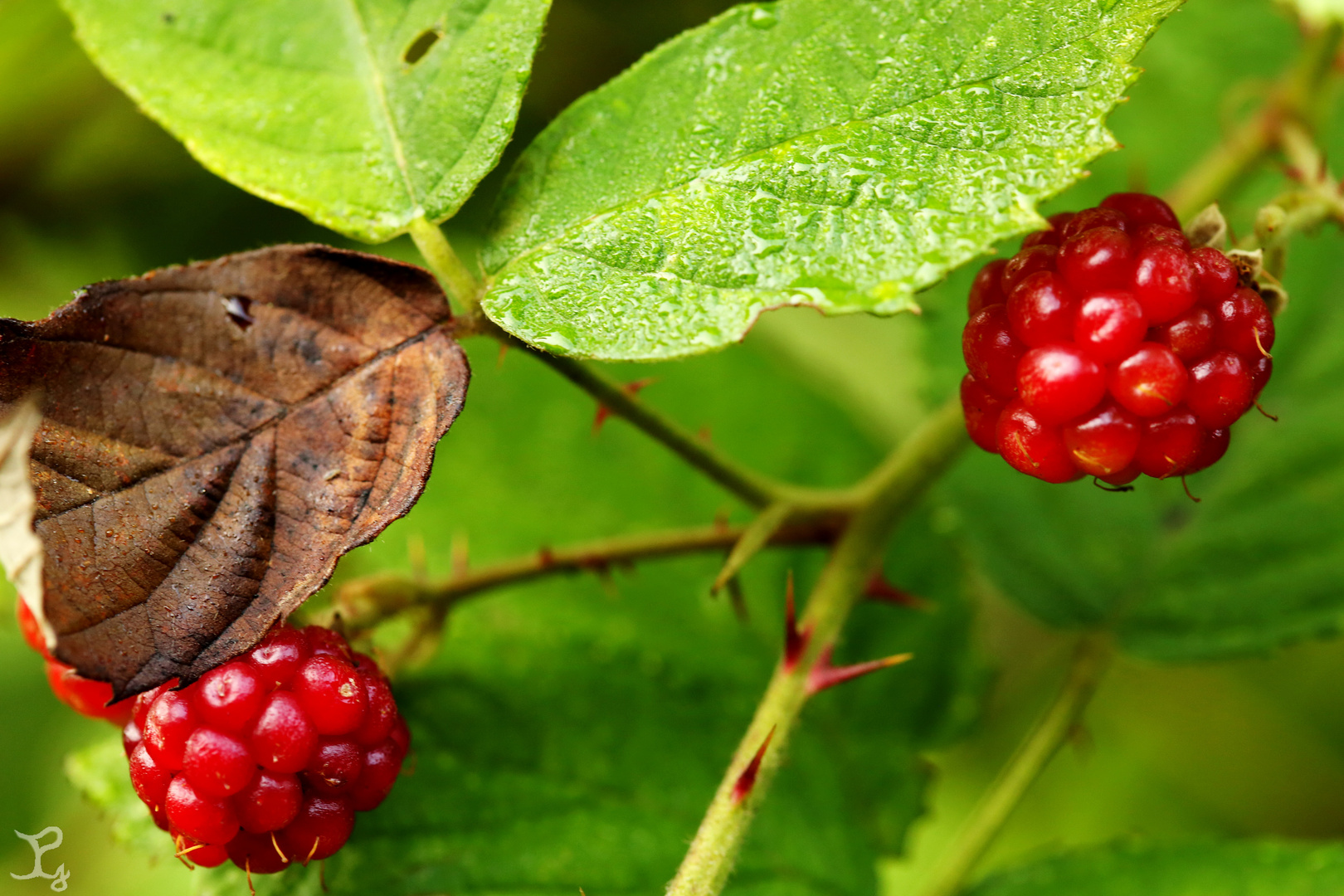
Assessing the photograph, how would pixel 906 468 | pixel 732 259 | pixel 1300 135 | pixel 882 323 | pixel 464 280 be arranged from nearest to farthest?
1. pixel 732 259
2. pixel 464 280
3. pixel 906 468
4. pixel 1300 135
5. pixel 882 323

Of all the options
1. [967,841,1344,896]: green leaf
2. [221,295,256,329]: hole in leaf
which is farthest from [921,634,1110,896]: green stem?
[221,295,256,329]: hole in leaf

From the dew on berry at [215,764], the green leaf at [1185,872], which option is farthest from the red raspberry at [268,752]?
the green leaf at [1185,872]

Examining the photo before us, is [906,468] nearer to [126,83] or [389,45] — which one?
[389,45]

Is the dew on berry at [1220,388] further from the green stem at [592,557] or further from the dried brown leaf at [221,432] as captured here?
the dried brown leaf at [221,432]

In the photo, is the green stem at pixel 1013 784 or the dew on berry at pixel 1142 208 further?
the green stem at pixel 1013 784

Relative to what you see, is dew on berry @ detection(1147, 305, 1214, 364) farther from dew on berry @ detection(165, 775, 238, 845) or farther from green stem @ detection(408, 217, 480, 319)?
dew on berry @ detection(165, 775, 238, 845)

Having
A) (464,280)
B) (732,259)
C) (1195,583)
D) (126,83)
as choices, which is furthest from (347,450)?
(1195,583)
